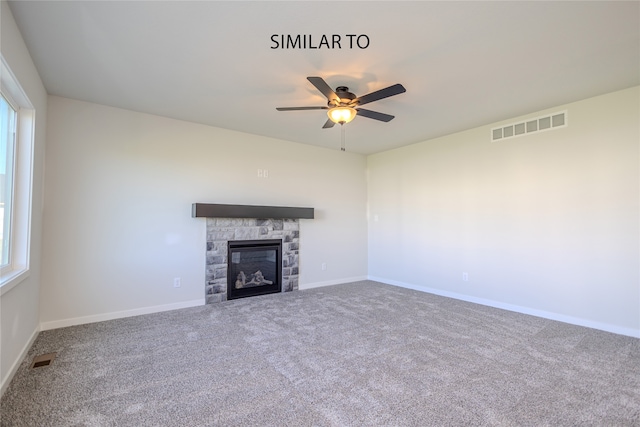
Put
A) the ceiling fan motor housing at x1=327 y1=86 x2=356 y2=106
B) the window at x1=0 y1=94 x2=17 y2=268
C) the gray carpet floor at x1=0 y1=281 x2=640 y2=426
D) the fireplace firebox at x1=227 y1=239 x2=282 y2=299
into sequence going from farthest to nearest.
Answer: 1. the fireplace firebox at x1=227 y1=239 x2=282 y2=299
2. the ceiling fan motor housing at x1=327 y1=86 x2=356 y2=106
3. the window at x1=0 y1=94 x2=17 y2=268
4. the gray carpet floor at x1=0 y1=281 x2=640 y2=426

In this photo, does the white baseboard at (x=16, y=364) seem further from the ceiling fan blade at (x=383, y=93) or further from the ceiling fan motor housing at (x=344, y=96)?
the ceiling fan blade at (x=383, y=93)

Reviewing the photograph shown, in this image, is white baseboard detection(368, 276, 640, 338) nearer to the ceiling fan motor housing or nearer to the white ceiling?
the white ceiling

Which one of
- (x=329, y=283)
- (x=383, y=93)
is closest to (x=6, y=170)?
(x=383, y=93)

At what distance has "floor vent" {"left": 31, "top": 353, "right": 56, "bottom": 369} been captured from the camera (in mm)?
2375

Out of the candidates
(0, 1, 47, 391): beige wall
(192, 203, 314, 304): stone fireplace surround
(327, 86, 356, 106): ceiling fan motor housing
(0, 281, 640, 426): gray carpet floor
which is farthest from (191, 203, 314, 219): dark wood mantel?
(327, 86, 356, 106): ceiling fan motor housing

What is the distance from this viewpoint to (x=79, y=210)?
3.42 m

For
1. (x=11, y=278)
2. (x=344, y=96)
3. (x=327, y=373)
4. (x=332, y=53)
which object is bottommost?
(x=327, y=373)

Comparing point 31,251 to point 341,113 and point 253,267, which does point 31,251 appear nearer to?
point 253,267

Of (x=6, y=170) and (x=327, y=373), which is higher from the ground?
(x=6, y=170)

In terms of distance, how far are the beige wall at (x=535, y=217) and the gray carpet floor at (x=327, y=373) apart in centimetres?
44

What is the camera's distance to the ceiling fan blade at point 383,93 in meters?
2.46

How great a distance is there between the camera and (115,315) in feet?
11.7

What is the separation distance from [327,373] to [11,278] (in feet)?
7.98

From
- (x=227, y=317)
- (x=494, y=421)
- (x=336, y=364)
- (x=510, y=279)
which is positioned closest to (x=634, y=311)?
(x=510, y=279)
